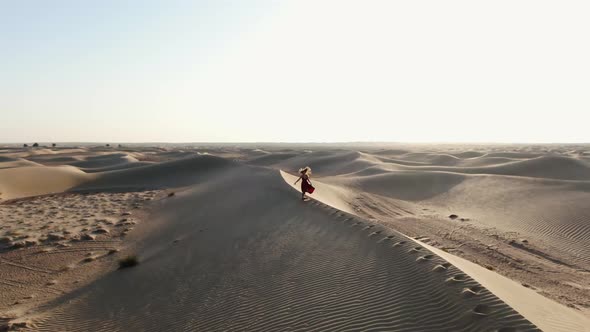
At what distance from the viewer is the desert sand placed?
5.56m

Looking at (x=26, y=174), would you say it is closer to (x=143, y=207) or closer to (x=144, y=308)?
(x=143, y=207)

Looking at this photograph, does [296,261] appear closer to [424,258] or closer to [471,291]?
[424,258]

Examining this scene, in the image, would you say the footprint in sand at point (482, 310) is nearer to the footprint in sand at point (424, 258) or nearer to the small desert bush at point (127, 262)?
the footprint in sand at point (424, 258)

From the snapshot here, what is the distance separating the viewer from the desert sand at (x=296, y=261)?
18.2 feet

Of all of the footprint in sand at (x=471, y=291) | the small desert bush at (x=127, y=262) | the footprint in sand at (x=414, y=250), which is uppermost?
the footprint in sand at (x=471, y=291)

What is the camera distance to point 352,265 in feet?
23.9

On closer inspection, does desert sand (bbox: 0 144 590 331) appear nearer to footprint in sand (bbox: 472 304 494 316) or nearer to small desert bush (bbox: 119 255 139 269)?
footprint in sand (bbox: 472 304 494 316)

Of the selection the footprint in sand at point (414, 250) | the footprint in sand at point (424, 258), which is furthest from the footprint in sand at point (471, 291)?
the footprint in sand at point (414, 250)

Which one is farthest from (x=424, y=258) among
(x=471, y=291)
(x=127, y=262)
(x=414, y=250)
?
(x=127, y=262)

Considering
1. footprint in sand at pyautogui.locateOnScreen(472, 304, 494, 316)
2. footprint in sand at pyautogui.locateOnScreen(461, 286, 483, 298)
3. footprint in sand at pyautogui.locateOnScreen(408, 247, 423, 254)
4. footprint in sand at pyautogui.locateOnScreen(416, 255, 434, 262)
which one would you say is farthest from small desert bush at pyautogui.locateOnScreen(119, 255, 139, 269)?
footprint in sand at pyautogui.locateOnScreen(472, 304, 494, 316)

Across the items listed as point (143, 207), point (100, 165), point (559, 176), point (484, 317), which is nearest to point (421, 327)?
point (484, 317)

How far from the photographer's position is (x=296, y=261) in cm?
810

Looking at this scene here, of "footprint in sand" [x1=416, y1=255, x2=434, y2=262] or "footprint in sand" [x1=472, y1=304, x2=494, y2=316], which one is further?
"footprint in sand" [x1=416, y1=255, x2=434, y2=262]

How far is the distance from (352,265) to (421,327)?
2.54 meters
